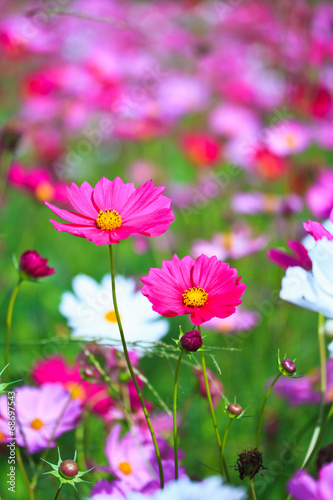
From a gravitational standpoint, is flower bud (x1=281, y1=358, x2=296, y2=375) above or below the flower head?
above

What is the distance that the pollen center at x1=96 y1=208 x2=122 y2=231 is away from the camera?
36 centimetres

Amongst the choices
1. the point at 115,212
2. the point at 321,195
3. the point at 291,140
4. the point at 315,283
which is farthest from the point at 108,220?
the point at 291,140

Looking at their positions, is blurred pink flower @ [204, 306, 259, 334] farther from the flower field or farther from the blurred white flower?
the blurred white flower

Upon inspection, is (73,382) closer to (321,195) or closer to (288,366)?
(288,366)

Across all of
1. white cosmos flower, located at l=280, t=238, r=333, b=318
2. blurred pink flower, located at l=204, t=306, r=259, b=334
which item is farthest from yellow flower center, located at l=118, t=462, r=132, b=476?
blurred pink flower, located at l=204, t=306, r=259, b=334

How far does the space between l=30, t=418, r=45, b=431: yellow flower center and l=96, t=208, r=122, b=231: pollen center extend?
0.22 m

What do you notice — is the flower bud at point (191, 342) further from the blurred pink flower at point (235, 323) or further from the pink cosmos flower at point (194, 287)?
the blurred pink flower at point (235, 323)

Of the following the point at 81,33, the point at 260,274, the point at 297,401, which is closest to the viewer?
the point at 297,401

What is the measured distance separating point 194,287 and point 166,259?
1.05 metres

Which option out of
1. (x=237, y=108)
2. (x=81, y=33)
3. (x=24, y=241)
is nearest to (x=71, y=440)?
(x=24, y=241)

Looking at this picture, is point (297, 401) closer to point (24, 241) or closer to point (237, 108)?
point (24, 241)

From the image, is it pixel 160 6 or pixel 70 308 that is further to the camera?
pixel 160 6

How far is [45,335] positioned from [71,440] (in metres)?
0.27

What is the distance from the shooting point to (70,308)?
56cm
